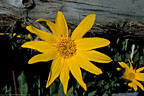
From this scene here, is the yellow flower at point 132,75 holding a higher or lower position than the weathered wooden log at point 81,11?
lower

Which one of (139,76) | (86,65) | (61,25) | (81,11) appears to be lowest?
(139,76)

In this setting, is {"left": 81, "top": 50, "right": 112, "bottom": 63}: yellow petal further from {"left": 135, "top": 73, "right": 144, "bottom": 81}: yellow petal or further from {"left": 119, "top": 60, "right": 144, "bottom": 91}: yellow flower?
{"left": 135, "top": 73, "right": 144, "bottom": 81}: yellow petal

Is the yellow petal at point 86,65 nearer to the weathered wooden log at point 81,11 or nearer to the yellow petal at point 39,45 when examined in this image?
the yellow petal at point 39,45

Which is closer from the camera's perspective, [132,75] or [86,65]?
[86,65]

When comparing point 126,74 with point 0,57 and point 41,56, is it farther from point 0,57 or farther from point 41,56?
point 0,57

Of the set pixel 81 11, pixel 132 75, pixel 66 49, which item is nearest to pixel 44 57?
pixel 66 49

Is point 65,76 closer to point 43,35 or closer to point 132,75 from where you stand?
point 43,35

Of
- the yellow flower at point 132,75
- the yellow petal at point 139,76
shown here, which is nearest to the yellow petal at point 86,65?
the yellow flower at point 132,75
